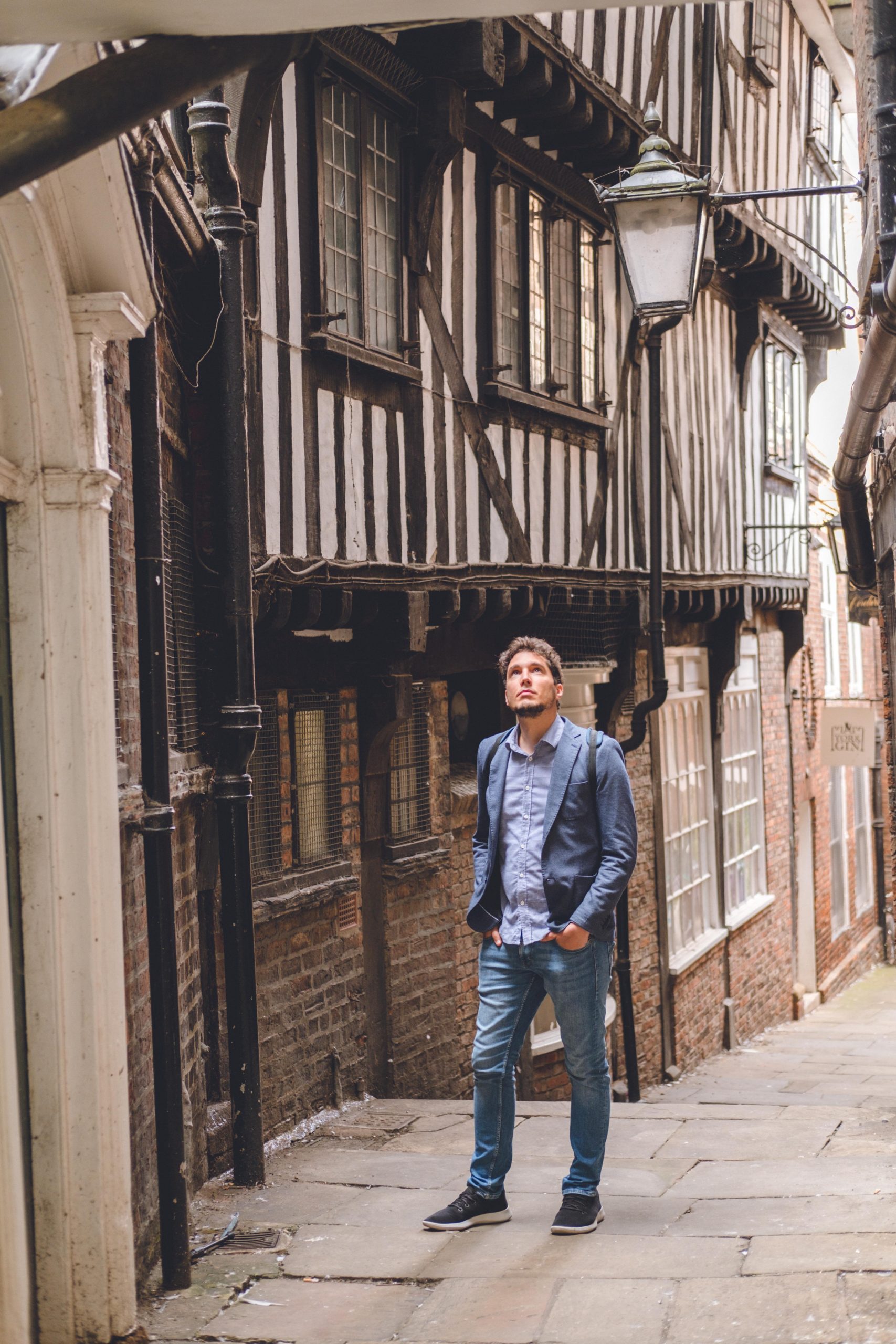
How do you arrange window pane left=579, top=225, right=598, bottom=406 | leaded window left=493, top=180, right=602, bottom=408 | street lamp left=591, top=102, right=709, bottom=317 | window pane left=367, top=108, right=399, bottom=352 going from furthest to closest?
window pane left=579, top=225, right=598, bottom=406 < leaded window left=493, top=180, right=602, bottom=408 < street lamp left=591, top=102, right=709, bottom=317 < window pane left=367, top=108, right=399, bottom=352

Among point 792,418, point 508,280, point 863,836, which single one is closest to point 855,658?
point 863,836

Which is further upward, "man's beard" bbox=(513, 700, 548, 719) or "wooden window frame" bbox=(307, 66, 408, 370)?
"wooden window frame" bbox=(307, 66, 408, 370)

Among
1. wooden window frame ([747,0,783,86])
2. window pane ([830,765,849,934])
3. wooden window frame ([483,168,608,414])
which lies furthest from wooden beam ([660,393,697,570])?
window pane ([830,765,849,934])

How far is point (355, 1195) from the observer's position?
5.27m

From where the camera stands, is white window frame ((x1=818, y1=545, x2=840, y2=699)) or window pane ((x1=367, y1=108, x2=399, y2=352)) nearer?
window pane ((x1=367, y1=108, x2=399, y2=352))

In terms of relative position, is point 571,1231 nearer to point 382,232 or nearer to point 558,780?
point 558,780

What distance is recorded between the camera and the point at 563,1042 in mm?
4629

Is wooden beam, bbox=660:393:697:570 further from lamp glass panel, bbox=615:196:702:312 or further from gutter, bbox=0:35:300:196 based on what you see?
gutter, bbox=0:35:300:196

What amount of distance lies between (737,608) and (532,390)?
4.71m

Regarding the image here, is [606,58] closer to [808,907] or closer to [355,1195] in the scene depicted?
[355,1195]

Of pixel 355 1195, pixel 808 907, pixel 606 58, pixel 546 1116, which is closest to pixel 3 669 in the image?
pixel 355 1195

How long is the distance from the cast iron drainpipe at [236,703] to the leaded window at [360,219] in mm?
995

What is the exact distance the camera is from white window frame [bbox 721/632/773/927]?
43.8 feet

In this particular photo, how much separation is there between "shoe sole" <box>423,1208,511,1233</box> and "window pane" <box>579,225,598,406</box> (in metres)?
5.88
